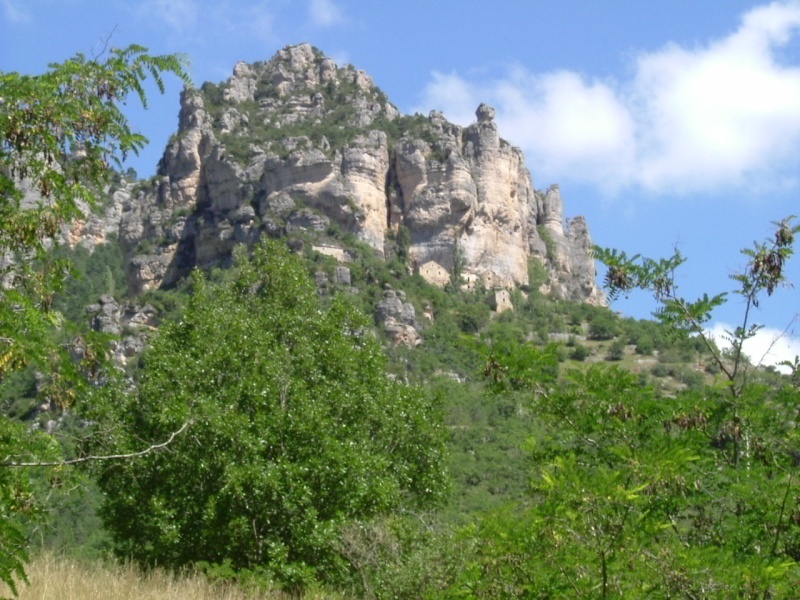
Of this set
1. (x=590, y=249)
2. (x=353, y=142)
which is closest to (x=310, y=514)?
(x=590, y=249)

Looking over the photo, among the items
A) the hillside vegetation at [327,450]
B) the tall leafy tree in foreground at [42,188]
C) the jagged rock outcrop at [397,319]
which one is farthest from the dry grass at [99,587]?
the jagged rock outcrop at [397,319]

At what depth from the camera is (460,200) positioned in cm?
8725

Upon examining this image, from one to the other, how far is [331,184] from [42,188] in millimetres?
76601

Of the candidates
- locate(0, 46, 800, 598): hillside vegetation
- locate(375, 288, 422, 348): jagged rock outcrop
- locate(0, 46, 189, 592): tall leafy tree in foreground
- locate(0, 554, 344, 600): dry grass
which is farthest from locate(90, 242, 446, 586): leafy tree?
locate(375, 288, 422, 348): jagged rock outcrop

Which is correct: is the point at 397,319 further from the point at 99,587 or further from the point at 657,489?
the point at 657,489

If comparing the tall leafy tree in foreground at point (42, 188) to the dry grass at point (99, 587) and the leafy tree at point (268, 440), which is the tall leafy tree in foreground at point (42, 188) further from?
the leafy tree at point (268, 440)

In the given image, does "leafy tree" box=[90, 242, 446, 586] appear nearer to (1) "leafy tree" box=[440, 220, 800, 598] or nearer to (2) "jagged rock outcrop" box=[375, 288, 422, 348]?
(1) "leafy tree" box=[440, 220, 800, 598]

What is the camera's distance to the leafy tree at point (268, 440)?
1418cm

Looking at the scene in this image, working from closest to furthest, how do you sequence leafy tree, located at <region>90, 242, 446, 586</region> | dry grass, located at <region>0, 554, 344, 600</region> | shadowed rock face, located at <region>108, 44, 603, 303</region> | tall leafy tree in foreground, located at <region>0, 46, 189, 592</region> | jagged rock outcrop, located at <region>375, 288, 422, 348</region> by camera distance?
tall leafy tree in foreground, located at <region>0, 46, 189, 592</region>
dry grass, located at <region>0, 554, 344, 600</region>
leafy tree, located at <region>90, 242, 446, 586</region>
jagged rock outcrop, located at <region>375, 288, 422, 348</region>
shadowed rock face, located at <region>108, 44, 603, 303</region>

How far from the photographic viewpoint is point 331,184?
82.1 metres

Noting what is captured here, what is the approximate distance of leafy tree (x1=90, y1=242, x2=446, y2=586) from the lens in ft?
46.5

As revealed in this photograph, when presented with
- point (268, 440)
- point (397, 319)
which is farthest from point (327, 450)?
point (397, 319)

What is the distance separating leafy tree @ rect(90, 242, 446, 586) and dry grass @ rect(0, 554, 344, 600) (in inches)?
152

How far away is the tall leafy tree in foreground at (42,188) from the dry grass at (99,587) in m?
1.16
